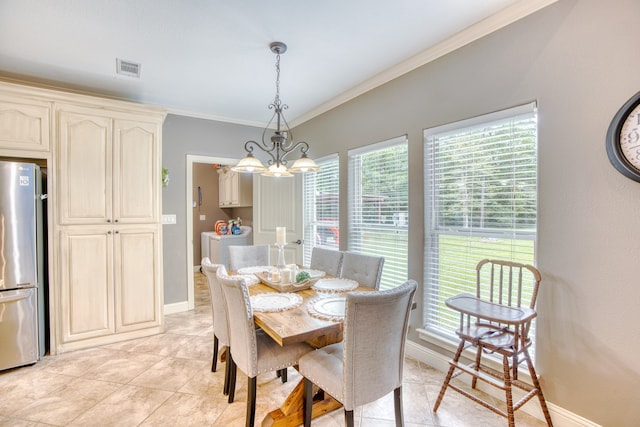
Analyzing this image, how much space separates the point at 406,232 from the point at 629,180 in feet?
4.84

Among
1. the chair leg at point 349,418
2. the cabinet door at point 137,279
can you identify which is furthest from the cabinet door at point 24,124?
the chair leg at point 349,418

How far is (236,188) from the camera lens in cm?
546

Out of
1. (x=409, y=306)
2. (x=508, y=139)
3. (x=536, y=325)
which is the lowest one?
(x=536, y=325)

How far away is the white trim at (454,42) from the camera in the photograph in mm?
1869

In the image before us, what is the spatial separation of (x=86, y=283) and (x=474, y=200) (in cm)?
351

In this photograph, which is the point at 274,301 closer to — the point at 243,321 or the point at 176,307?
the point at 243,321

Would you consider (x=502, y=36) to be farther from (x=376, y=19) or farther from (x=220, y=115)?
(x=220, y=115)

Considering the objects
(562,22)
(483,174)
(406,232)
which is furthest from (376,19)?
(406,232)

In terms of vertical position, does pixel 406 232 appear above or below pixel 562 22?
below

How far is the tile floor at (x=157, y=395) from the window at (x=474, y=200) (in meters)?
0.57

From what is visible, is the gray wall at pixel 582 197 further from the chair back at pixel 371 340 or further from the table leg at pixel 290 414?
the table leg at pixel 290 414

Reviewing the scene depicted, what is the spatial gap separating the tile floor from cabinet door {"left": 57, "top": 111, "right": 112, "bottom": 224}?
4.25 feet

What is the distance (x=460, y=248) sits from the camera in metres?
2.31

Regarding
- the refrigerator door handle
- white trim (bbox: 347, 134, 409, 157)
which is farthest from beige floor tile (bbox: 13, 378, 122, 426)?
white trim (bbox: 347, 134, 409, 157)
